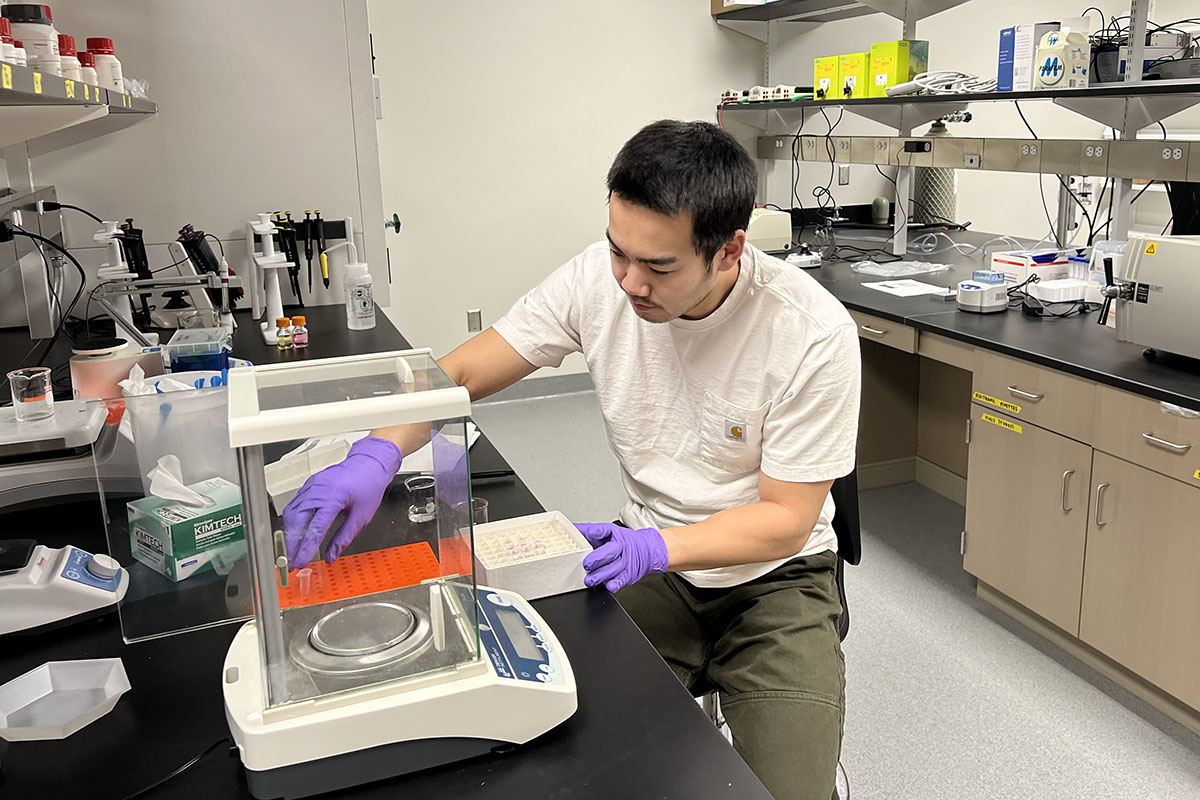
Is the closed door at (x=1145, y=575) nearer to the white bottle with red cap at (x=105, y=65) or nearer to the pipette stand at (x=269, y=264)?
the pipette stand at (x=269, y=264)

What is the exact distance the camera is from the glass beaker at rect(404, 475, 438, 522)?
109 centimetres

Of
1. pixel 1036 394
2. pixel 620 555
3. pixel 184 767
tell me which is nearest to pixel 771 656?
pixel 620 555

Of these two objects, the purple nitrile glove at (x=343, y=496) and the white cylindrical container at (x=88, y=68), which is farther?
the white cylindrical container at (x=88, y=68)

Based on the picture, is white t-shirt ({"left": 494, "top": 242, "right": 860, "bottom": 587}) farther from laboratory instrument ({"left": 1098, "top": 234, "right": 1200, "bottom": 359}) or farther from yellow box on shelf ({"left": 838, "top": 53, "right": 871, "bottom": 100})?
yellow box on shelf ({"left": 838, "top": 53, "right": 871, "bottom": 100})

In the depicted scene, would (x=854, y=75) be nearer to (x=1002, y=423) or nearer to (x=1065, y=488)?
(x=1002, y=423)

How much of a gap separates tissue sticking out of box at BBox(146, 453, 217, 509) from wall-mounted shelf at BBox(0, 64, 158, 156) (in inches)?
18.4

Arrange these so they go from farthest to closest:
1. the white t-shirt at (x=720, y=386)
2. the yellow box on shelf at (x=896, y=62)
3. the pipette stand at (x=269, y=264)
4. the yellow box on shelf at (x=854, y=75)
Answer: the yellow box on shelf at (x=854, y=75)
the yellow box on shelf at (x=896, y=62)
the pipette stand at (x=269, y=264)
the white t-shirt at (x=720, y=386)

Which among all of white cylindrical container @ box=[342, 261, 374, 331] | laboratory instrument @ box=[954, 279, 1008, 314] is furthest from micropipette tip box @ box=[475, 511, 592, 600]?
laboratory instrument @ box=[954, 279, 1008, 314]

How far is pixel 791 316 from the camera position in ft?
4.75

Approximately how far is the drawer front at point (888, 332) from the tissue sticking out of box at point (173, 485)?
6.86 feet

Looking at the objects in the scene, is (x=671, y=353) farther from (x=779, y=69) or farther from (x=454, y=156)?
(x=779, y=69)

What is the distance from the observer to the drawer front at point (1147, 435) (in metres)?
1.92

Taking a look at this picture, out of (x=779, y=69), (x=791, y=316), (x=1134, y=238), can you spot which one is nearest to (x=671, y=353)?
(x=791, y=316)

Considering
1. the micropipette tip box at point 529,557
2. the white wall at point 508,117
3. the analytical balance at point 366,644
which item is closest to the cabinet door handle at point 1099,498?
the micropipette tip box at point 529,557
